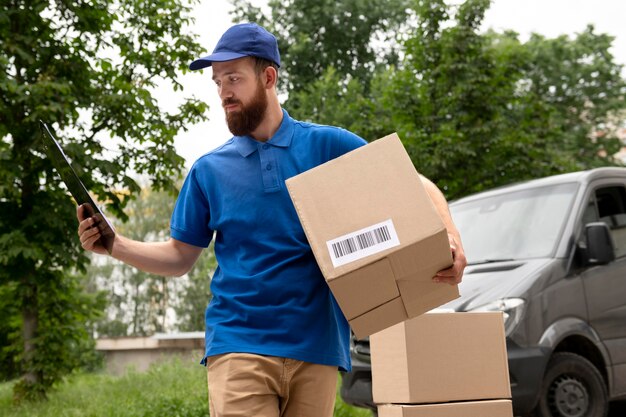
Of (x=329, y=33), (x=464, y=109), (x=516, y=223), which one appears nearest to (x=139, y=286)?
(x=329, y=33)

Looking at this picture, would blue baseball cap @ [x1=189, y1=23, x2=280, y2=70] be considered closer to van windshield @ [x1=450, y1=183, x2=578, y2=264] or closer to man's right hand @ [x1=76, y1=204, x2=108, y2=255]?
man's right hand @ [x1=76, y1=204, x2=108, y2=255]

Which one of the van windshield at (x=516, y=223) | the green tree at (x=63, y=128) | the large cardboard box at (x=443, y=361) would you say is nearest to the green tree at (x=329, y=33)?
the green tree at (x=63, y=128)

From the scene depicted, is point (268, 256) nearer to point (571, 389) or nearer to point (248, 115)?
point (248, 115)

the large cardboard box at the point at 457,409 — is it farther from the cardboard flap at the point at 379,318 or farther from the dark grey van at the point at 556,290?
the dark grey van at the point at 556,290

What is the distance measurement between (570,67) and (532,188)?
24346 millimetres

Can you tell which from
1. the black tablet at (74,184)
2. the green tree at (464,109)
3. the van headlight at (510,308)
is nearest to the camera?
the black tablet at (74,184)

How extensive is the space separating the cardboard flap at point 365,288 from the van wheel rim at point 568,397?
3.97 metres

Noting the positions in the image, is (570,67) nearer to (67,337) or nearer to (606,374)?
(67,337)

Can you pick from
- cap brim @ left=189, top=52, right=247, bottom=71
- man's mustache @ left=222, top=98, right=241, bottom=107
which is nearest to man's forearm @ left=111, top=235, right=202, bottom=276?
man's mustache @ left=222, top=98, right=241, bottom=107

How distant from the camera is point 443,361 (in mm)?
4453

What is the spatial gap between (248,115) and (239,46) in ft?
0.72

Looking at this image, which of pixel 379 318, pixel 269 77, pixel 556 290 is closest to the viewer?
pixel 379 318

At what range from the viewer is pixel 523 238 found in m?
7.07

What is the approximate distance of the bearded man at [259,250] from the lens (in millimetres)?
2762
